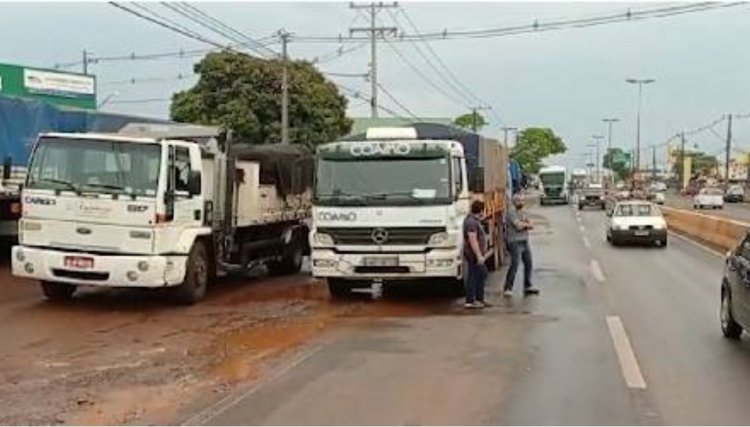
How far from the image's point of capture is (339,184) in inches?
623

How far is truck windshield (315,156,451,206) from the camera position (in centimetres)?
1552

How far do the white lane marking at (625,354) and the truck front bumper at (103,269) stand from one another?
20.0ft

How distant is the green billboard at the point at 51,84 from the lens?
4646cm

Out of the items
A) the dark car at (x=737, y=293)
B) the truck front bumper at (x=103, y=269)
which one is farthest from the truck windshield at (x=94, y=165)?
the dark car at (x=737, y=293)

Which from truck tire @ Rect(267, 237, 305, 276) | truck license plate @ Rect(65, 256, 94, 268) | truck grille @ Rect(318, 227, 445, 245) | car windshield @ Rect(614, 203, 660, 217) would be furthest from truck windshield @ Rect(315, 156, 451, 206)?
car windshield @ Rect(614, 203, 660, 217)

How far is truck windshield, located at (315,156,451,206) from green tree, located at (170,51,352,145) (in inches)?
1323

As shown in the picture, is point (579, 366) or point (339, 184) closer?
point (579, 366)

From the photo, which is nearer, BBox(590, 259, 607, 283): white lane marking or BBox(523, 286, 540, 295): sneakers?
BBox(523, 286, 540, 295): sneakers

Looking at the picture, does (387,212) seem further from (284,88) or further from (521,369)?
(284,88)

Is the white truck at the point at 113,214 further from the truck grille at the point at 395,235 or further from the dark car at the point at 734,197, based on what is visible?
the dark car at the point at 734,197

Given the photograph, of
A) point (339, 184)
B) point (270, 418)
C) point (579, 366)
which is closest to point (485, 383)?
point (579, 366)

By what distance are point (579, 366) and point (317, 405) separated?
306 cm

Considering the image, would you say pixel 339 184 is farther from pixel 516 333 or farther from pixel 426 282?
pixel 516 333

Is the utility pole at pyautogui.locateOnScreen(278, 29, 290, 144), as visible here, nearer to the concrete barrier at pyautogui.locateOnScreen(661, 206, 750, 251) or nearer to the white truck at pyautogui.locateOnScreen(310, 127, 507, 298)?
the concrete barrier at pyautogui.locateOnScreen(661, 206, 750, 251)
